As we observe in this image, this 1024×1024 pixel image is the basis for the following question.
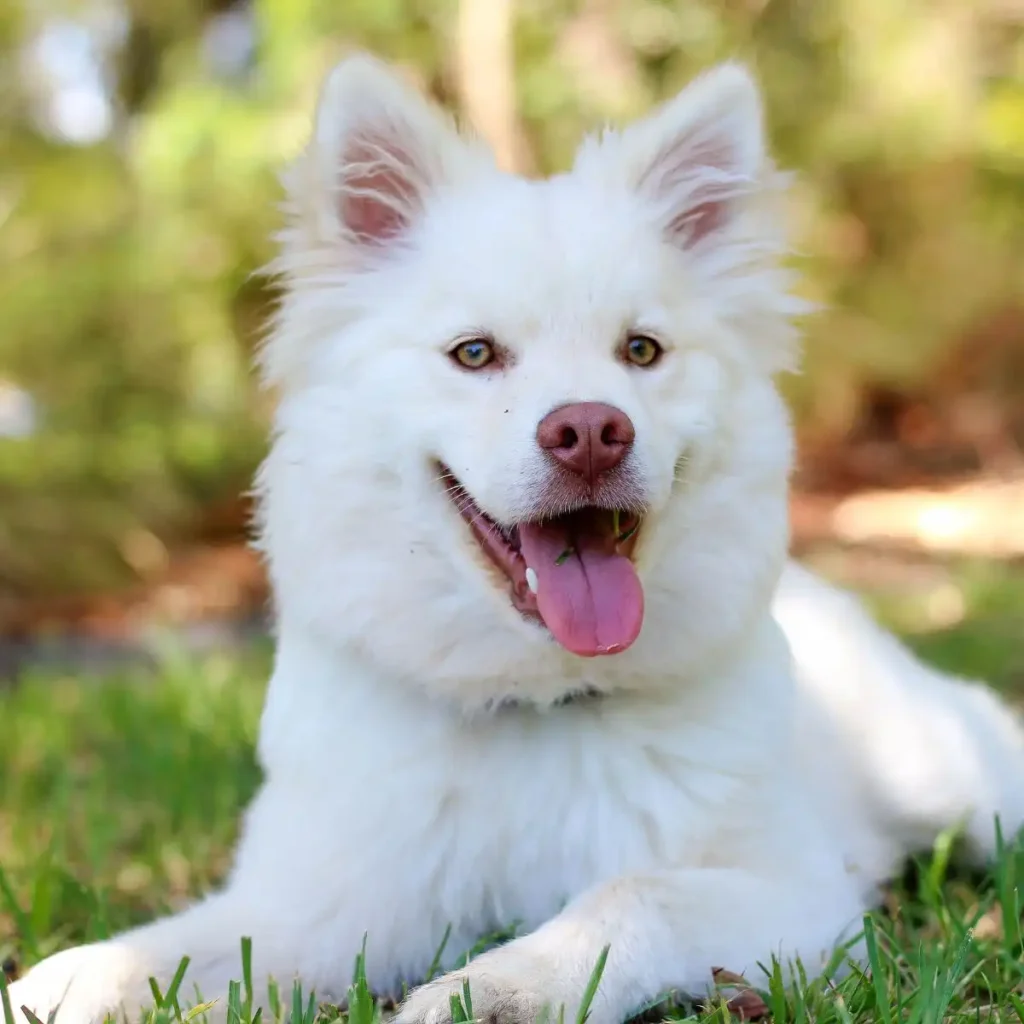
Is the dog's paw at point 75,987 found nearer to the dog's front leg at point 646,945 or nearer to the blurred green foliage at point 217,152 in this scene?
the dog's front leg at point 646,945

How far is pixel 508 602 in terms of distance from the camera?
254 cm

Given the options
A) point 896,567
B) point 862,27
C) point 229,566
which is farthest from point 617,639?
point 862,27

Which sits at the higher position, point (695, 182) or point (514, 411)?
point (695, 182)

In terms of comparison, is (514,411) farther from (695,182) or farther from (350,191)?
A: (695,182)

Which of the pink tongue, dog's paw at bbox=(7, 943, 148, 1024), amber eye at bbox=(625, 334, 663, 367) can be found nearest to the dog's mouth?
the pink tongue

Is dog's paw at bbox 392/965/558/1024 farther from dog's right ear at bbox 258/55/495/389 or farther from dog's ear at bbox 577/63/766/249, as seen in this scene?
dog's ear at bbox 577/63/766/249

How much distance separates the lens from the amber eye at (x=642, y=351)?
8.91 feet

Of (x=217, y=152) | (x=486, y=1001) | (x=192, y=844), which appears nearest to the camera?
(x=486, y=1001)

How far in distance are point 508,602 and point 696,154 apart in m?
1.32

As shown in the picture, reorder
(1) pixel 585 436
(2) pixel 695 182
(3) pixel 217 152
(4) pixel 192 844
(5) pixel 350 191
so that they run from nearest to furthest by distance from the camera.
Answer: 1. (1) pixel 585 436
2. (5) pixel 350 191
3. (2) pixel 695 182
4. (4) pixel 192 844
5. (3) pixel 217 152

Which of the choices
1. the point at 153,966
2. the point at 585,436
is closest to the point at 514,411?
the point at 585,436

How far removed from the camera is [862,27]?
34.4ft

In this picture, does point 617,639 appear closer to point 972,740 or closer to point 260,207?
point 972,740

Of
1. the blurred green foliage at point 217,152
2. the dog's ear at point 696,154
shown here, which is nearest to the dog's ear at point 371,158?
the dog's ear at point 696,154
